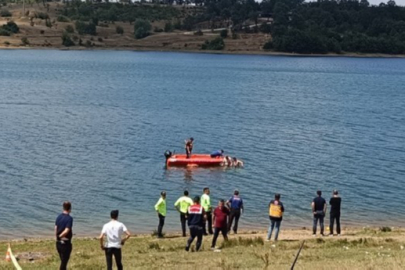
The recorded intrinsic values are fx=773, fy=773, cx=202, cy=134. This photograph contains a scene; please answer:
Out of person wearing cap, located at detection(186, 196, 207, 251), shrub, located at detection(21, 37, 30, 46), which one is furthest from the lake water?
shrub, located at detection(21, 37, 30, 46)

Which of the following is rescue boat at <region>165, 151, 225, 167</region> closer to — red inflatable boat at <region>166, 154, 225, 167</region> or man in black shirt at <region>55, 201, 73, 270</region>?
red inflatable boat at <region>166, 154, 225, 167</region>

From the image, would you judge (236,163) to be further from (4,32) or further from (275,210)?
(4,32)

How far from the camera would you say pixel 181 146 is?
56.8 meters

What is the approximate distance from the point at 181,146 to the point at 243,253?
3481 cm

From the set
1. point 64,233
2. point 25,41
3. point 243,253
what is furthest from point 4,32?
point 64,233

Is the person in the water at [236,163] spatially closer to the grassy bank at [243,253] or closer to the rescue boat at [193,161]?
the rescue boat at [193,161]

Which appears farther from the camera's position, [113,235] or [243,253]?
[243,253]

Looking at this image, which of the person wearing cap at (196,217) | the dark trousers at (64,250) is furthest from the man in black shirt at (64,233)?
the person wearing cap at (196,217)

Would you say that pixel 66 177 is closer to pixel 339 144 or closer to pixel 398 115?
pixel 339 144

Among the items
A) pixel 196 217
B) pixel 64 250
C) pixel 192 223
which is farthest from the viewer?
pixel 192 223

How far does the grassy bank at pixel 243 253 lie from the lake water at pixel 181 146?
6366 millimetres

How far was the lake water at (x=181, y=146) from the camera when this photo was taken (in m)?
36.9

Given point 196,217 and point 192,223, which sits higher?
point 196,217

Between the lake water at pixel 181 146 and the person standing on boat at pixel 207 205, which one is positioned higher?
the person standing on boat at pixel 207 205
